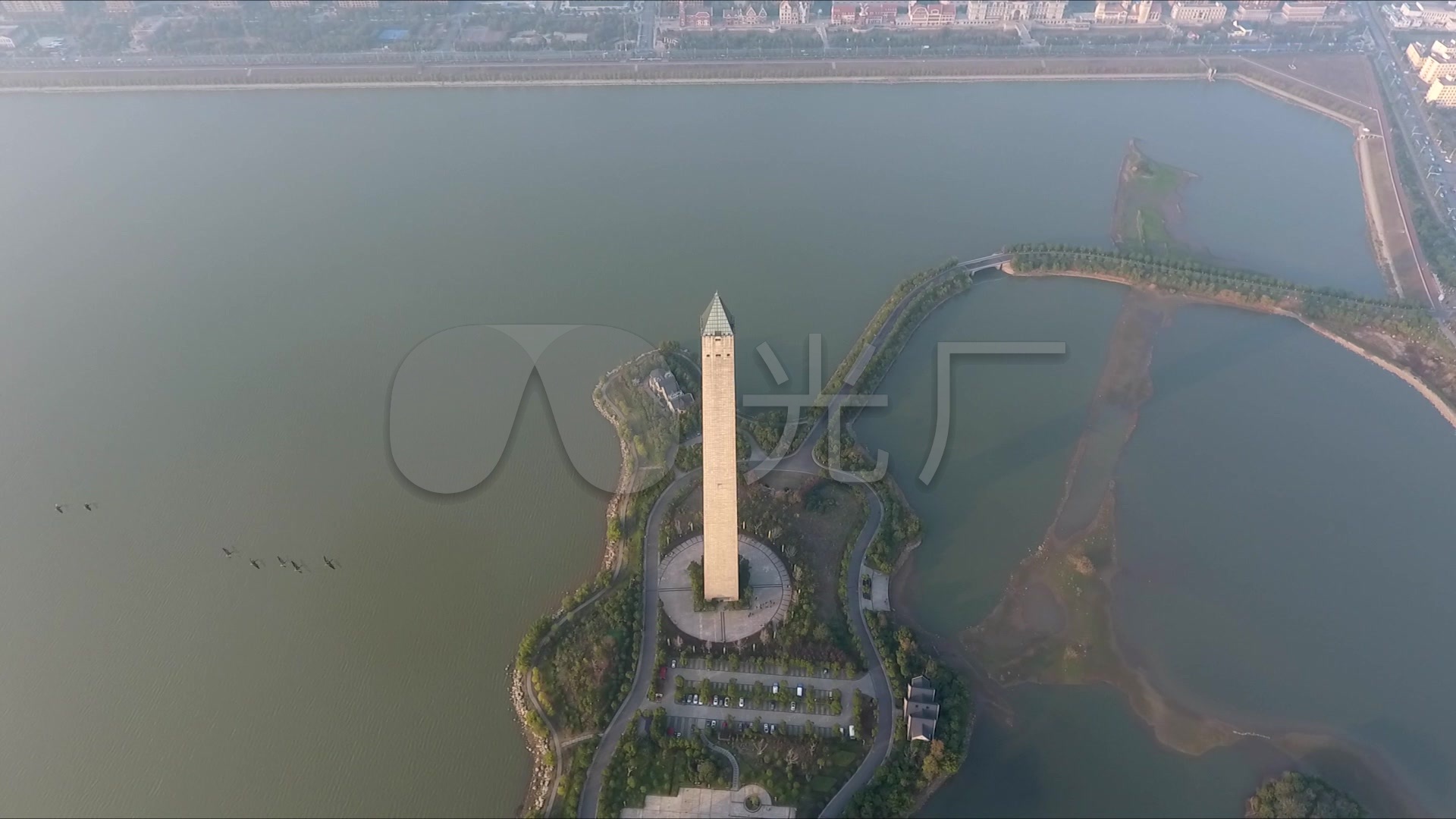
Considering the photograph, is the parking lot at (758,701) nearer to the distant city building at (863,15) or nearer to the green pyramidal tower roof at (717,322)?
the green pyramidal tower roof at (717,322)

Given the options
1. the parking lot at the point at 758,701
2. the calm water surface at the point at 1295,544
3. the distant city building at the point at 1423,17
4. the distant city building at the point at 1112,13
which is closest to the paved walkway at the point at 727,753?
the parking lot at the point at 758,701

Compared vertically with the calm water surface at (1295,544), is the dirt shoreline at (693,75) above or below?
above

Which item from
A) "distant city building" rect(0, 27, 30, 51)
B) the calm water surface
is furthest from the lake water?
"distant city building" rect(0, 27, 30, 51)

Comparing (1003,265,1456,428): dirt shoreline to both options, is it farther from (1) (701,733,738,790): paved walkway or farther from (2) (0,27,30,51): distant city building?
(2) (0,27,30,51): distant city building

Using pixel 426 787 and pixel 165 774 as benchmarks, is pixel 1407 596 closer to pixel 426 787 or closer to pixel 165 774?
pixel 426 787

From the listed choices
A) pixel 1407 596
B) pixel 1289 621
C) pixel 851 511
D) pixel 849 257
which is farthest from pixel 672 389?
pixel 1407 596
